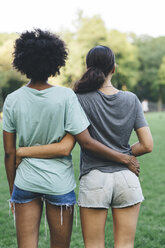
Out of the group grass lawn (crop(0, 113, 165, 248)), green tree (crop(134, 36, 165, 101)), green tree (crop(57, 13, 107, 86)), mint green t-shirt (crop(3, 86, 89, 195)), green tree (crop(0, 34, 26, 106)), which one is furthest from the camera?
green tree (crop(134, 36, 165, 101))

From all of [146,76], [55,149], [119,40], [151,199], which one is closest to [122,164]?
[55,149]

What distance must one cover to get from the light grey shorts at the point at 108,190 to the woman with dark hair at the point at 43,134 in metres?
0.14

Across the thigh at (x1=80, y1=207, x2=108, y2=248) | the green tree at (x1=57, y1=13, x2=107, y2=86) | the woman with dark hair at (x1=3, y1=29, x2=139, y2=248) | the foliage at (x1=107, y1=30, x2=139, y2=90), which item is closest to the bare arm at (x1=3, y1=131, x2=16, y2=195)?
the woman with dark hair at (x1=3, y1=29, x2=139, y2=248)

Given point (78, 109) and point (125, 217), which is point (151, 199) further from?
point (78, 109)

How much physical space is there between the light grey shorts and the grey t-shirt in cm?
5

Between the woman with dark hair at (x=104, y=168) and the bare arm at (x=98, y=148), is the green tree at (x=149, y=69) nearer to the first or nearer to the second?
the woman with dark hair at (x=104, y=168)

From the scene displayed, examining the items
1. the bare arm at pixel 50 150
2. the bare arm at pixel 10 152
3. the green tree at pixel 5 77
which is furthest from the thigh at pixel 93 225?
the green tree at pixel 5 77

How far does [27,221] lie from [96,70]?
4.00 feet

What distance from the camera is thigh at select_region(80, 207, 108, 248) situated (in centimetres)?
248

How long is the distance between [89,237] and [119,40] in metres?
46.0

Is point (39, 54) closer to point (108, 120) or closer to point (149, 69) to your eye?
point (108, 120)

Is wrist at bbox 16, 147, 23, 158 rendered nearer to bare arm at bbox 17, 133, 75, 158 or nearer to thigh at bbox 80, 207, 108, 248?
bare arm at bbox 17, 133, 75, 158

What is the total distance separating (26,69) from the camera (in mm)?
2432

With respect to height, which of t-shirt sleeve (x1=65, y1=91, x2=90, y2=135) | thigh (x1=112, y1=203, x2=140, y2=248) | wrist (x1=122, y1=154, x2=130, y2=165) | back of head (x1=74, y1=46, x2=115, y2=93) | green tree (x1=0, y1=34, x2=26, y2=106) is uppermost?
back of head (x1=74, y1=46, x2=115, y2=93)
